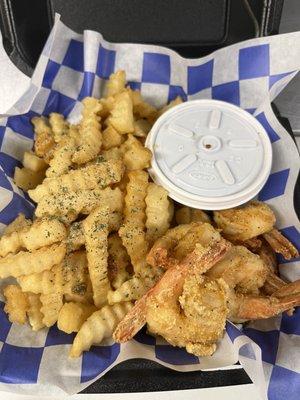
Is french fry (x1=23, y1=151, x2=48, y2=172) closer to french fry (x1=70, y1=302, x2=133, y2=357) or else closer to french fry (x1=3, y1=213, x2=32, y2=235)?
french fry (x1=3, y1=213, x2=32, y2=235)

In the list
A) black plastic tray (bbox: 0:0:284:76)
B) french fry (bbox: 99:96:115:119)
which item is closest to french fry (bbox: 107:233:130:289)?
french fry (bbox: 99:96:115:119)

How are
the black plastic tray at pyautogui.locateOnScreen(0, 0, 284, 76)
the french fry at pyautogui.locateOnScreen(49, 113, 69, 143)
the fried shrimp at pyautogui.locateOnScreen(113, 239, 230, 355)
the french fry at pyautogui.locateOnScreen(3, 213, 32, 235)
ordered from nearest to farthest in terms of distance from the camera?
1. the fried shrimp at pyautogui.locateOnScreen(113, 239, 230, 355)
2. the french fry at pyautogui.locateOnScreen(3, 213, 32, 235)
3. the french fry at pyautogui.locateOnScreen(49, 113, 69, 143)
4. the black plastic tray at pyautogui.locateOnScreen(0, 0, 284, 76)

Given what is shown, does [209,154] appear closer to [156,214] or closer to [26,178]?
[156,214]

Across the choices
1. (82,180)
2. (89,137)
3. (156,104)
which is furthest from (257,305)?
(156,104)

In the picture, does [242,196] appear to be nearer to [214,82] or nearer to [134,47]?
[214,82]

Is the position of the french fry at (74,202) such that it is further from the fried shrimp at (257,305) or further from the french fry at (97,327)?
the fried shrimp at (257,305)

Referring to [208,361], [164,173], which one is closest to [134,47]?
[164,173]
